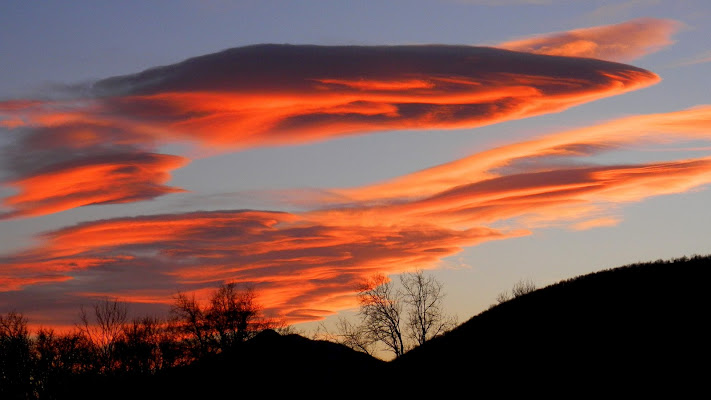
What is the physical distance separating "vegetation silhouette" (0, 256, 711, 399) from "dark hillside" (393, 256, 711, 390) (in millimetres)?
73

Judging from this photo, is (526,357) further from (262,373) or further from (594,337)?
(262,373)

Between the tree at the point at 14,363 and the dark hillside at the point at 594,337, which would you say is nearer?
the dark hillside at the point at 594,337

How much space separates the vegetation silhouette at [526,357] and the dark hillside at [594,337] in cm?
7

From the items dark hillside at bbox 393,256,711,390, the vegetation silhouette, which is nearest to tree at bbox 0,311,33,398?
the vegetation silhouette

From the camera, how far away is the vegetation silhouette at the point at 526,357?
115 feet

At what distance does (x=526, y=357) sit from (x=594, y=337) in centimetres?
369

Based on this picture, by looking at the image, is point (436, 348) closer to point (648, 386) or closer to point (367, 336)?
point (648, 386)

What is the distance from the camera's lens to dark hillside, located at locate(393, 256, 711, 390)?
34.6m

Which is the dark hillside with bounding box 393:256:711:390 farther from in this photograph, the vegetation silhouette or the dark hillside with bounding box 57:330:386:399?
the dark hillside with bounding box 57:330:386:399

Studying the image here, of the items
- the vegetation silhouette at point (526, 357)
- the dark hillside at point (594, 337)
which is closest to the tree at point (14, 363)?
the vegetation silhouette at point (526, 357)

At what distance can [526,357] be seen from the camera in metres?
40.3

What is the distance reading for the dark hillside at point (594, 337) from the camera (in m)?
34.6

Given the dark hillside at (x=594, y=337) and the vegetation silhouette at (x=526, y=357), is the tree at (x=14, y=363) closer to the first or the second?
the vegetation silhouette at (x=526, y=357)

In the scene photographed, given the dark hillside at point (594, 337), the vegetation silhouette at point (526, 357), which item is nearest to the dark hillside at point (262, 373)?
the vegetation silhouette at point (526, 357)
